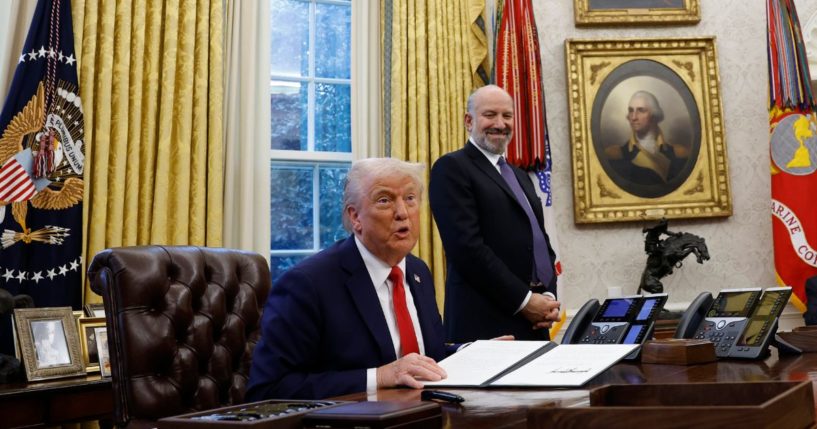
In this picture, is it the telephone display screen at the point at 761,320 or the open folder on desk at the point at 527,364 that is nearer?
the open folder on desk at the point at 527,364

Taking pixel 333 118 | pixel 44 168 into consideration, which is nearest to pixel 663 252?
pixel 333 118

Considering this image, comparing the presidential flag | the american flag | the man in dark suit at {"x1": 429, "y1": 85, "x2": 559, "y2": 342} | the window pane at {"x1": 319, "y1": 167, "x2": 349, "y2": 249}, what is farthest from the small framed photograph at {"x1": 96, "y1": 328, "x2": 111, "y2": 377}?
the window pane at {"x1": 319, "y1": 167, "x2": 349, "y2": 249}

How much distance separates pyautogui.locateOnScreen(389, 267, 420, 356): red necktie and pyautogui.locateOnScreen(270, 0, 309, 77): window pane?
3259 millimetres

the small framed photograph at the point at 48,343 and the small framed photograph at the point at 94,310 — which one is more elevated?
the small framed photograph at the point at 94,310

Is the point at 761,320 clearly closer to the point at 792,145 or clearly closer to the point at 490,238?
the point at 490,238

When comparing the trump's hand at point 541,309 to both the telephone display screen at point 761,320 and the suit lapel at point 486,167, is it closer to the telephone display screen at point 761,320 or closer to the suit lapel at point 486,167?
the suit lapel at point 486,167

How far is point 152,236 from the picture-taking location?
4.14 meters

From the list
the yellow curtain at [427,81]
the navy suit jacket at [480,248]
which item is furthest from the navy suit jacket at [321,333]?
the yellow curtain at [427,81]

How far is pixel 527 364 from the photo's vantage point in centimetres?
161

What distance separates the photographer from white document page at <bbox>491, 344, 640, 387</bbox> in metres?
1.42

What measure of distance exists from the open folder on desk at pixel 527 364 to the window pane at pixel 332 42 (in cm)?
358

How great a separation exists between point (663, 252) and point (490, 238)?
7.05 feet

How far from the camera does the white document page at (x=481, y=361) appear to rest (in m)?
1.52

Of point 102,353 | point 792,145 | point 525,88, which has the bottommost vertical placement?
point 102,353
